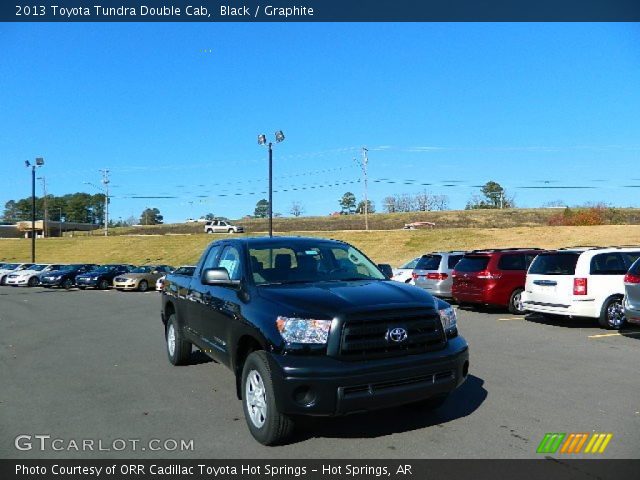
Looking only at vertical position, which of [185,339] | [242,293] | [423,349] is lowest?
[185,339]

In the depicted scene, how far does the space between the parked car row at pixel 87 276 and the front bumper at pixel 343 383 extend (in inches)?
853

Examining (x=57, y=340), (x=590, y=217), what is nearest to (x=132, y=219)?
(x=590, y=217)

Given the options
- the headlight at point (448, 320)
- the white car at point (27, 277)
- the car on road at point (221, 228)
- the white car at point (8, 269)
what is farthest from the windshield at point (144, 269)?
the car on road at point (221, 228)

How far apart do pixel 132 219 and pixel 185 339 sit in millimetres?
173382

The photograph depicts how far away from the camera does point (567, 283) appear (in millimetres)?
11273

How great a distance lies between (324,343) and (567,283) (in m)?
8.52

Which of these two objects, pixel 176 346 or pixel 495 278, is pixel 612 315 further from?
pixel 176 346

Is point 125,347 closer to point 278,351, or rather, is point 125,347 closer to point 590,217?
point 278,351

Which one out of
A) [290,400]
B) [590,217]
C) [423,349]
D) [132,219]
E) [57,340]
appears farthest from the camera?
[132,219]

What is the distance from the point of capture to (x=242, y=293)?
5324 millimetres

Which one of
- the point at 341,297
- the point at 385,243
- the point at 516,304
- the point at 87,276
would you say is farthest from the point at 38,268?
the point at 341,297

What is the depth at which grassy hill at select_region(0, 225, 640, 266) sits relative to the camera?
135ft

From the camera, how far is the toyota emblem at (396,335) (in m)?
4.54

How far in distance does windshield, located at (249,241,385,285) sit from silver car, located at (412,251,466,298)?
34.0ft
